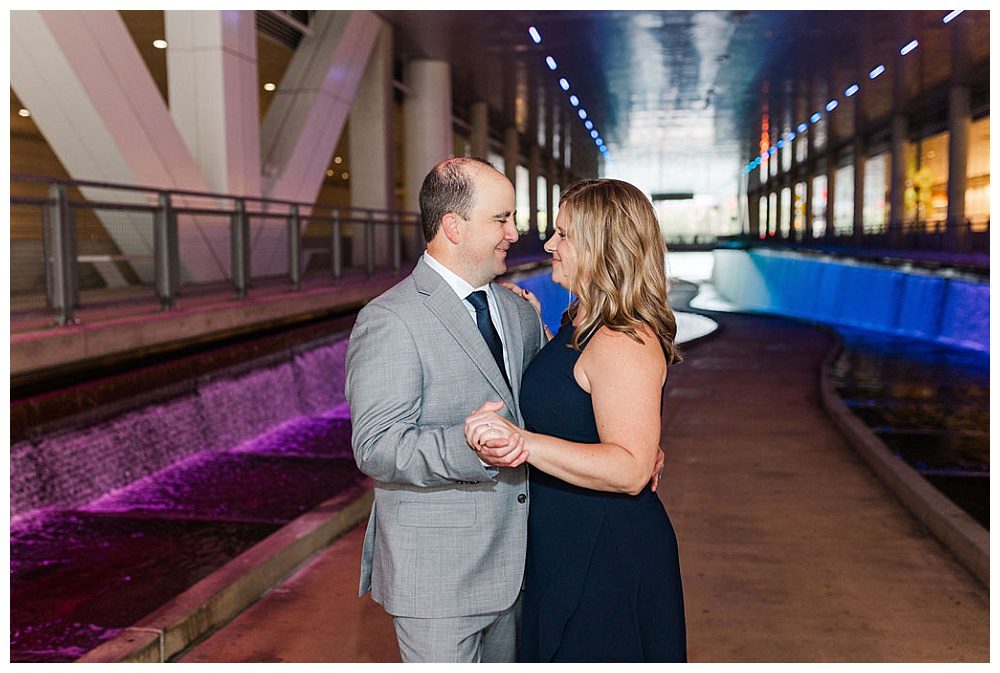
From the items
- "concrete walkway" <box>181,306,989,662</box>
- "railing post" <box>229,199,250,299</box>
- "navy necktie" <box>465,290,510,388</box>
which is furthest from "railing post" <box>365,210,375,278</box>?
"navy necktie" <box>465,290,510,388</box>

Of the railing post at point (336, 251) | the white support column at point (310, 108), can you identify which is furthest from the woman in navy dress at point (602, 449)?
the white support column at point (310, 108)

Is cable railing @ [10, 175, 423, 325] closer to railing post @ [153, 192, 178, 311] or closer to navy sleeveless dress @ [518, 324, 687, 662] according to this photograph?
railing post @ [153, 192, 178, 311]

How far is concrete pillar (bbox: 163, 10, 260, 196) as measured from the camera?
13.5m

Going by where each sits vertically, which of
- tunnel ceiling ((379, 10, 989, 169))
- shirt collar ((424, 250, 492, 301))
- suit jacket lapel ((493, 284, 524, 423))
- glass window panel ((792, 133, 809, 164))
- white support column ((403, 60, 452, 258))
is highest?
glass window panel ((792, 133, 809, 164))

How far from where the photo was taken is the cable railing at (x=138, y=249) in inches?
292

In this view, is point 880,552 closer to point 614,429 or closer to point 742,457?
point 742,457

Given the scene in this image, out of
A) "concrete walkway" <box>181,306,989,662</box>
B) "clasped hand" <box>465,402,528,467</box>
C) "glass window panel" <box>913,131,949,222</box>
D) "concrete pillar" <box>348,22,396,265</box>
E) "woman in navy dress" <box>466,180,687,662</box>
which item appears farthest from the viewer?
"glass window panel" <box>913,131,949,222</box>

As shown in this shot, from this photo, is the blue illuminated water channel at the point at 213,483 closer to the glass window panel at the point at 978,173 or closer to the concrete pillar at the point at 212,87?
the concrete pillar at the point at 212,87

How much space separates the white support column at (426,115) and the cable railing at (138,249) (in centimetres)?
1111

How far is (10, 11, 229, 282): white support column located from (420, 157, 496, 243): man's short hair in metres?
8.11

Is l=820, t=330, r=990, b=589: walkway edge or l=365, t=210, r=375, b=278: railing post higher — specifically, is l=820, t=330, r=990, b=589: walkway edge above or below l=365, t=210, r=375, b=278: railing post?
below

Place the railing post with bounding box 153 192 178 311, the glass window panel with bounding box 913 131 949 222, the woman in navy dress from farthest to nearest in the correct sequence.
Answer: the glass window panel with bounding box 913 131 949 222
the railing post with bounding box 153 192 178 311
the woman in navy dress

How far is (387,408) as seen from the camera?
2211mm
